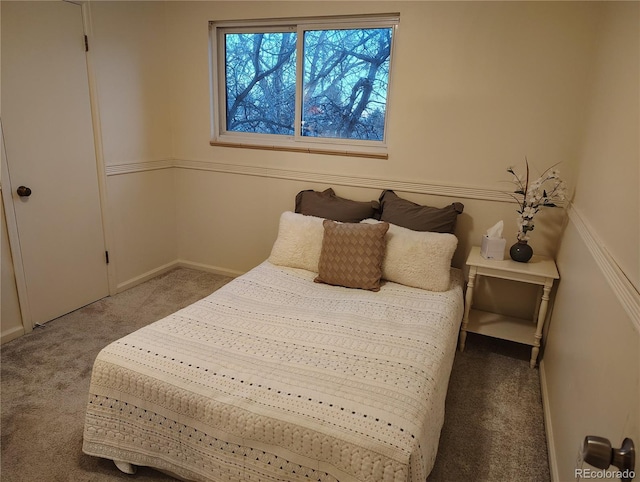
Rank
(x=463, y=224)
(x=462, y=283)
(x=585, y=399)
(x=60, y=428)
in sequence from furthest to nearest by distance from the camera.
Answer: (x=463, y=224) < (x=462, y=283) < (x=60, y=428) < (x=585, y=399)

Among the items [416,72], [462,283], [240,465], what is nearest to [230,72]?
[416,72]

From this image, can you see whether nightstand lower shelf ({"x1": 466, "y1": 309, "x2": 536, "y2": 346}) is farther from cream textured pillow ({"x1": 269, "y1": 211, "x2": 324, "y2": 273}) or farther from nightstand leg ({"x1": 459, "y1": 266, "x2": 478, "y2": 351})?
cream textured pillow ({"x1": 269, "y1": 211, "x2": 324, "y2": 273})

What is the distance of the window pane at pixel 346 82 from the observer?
2.92 m

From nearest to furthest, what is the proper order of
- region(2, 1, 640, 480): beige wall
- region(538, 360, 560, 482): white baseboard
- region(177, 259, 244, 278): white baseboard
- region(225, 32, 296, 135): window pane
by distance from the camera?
region(2, 1, 640, 480): beige wall < region(538, 360, 560, 482): white baseboard < region(225, 32, 296, 135): window pane < region(177, 259, 244, 278): white baseboard

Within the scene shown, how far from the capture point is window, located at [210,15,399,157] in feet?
9.65

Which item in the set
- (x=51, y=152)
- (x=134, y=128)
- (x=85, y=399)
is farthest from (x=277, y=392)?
(x=134, y=128)

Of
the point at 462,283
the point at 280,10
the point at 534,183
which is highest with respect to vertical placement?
the point at 280,10

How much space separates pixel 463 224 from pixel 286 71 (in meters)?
1.72

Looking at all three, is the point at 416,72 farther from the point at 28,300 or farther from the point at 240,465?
the point at 28,300

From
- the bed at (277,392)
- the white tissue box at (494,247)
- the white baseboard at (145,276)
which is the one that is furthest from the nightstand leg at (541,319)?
the white baseboard at (145,276)

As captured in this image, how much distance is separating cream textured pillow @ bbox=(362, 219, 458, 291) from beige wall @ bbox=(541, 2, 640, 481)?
599 millimetres

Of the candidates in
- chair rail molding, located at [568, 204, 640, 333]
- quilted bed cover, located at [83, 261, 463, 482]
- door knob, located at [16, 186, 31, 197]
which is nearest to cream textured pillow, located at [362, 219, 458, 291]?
quilted bed cover, located at [83, 261, 463, 482]

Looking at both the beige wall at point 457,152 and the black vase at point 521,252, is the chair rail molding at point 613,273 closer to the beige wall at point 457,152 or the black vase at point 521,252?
the beige wall at point 457,152

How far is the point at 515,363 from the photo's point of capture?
99.7 inches
